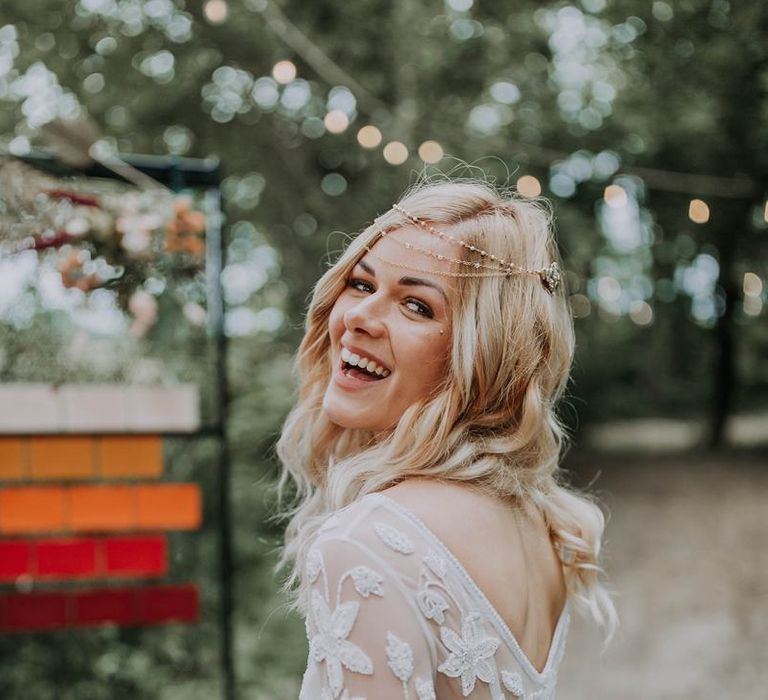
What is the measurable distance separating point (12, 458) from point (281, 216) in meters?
4.24

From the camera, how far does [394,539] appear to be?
111cm

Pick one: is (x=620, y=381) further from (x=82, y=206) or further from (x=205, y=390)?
(x=82, y=206)

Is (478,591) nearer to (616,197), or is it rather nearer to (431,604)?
(431,604)

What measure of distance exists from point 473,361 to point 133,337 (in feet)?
7.04

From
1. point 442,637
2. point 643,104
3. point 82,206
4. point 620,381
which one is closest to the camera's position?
point 442,637

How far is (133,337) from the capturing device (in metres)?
3.18

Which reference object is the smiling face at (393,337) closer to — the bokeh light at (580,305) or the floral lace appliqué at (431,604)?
the floral lace appliqué at (431,604)

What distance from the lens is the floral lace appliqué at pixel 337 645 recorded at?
1.06 metres

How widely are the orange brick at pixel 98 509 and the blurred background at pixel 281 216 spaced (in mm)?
46

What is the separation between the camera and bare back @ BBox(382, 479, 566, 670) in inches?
46.7

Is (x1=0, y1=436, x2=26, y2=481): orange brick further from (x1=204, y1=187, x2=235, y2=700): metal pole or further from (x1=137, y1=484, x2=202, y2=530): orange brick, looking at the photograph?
(x1=204, y1=187, x2=235, y2=700): metal pole

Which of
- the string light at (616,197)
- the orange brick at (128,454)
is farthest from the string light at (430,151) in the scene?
the orange brick at (128,454)

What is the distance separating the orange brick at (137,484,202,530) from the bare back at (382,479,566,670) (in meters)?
1.99

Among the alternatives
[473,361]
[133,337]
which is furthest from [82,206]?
[473,361]
